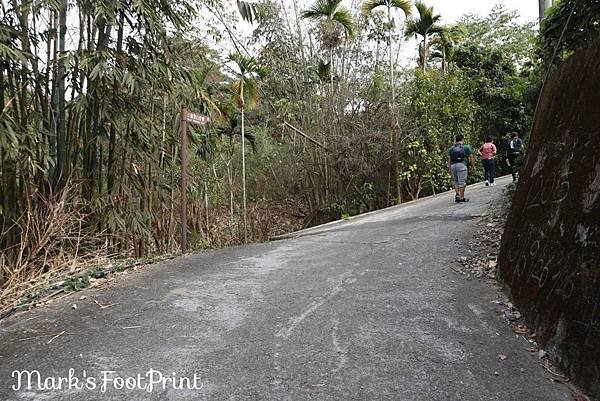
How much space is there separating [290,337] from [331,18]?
11.9 m

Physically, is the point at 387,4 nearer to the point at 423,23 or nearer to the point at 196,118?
the point at 423,23

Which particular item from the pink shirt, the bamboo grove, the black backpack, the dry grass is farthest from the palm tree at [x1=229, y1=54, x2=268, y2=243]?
the dry grass

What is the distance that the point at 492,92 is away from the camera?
→ 1752 cm

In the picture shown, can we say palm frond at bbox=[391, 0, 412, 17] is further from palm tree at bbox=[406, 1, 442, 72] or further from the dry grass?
the dry grass

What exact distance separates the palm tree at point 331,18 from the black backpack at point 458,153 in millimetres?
5613

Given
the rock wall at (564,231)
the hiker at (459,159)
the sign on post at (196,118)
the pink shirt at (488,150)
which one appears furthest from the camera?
the pink shirt at (488,150)

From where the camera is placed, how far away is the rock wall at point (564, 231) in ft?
8.86

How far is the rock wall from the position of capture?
2701mm

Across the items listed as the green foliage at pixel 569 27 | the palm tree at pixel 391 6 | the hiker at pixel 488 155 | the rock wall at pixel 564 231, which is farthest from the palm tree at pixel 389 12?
the rock wall at pixel 564 231

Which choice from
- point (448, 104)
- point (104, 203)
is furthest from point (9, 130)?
point (448, 104)

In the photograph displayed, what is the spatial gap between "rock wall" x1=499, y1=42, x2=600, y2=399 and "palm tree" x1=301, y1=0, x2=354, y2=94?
9.73 metres

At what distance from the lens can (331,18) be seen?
13453mm

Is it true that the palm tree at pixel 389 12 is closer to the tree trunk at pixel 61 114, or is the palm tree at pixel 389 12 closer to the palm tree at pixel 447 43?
the palm tree at pixel 447 43

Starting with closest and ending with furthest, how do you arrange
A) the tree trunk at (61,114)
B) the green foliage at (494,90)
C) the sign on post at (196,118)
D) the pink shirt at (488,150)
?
1. the tree trunk at (61,114)
2. the sign on post at (196,118)
3. the pink shirt at (488,150)
4. the green foliage at (494,90)
